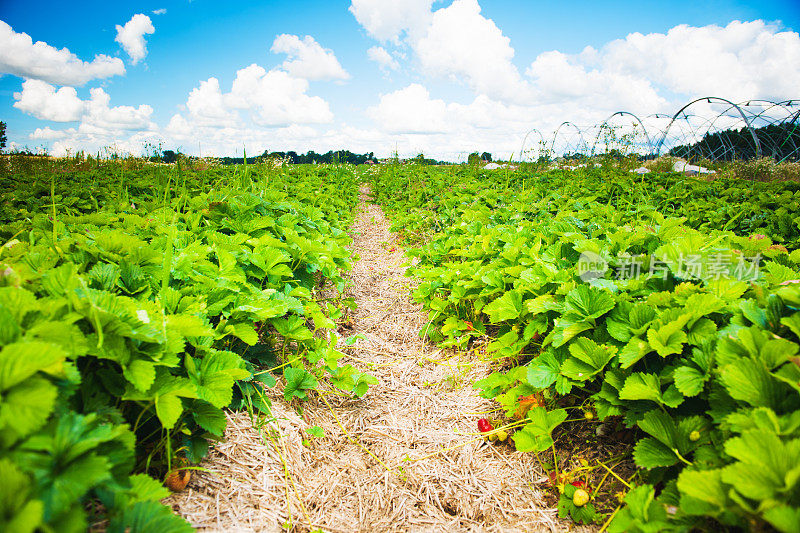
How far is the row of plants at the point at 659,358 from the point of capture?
3.23 ft

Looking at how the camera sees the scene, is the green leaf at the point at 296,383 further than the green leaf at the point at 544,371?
Yes

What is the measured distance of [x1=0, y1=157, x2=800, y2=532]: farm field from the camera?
91 cm

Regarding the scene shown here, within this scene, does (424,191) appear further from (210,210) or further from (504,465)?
(504,465)

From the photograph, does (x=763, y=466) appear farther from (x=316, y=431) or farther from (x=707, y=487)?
(x=316, y=431)

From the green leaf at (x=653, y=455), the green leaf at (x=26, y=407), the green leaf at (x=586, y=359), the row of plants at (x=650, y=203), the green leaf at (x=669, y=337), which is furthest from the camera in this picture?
the row of plants at (x=650, y=203)

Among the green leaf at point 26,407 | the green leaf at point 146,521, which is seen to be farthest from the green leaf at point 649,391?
the green leaf at point 26,407

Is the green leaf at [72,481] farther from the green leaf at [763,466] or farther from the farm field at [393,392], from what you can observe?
the green leaf at [763,466]

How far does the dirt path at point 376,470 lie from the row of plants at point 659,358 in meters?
0.23

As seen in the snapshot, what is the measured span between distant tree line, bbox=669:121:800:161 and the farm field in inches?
812

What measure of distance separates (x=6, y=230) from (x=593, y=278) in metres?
3.37

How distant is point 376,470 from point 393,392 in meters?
0.66

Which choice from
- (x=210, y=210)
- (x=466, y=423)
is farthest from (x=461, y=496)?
(x=210, y=210)

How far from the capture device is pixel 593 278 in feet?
6.79

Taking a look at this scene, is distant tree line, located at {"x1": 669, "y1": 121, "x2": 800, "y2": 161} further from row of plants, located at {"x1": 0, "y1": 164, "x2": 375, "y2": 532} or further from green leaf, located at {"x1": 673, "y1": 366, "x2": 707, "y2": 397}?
row of plants, located at {"x1": 0, "y1": 164, "x2": 375, "y2": 532}
